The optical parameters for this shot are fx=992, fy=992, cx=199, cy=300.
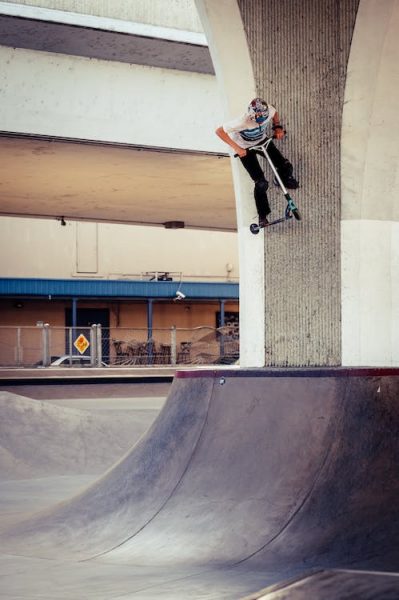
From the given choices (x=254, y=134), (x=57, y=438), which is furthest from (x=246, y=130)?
(x=57, y=438)

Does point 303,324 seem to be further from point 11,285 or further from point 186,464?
point 11,285

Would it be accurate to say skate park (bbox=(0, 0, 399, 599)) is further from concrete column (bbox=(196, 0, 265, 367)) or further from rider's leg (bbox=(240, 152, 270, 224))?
rider's leg (bbox=(240, 152, 270, 224))

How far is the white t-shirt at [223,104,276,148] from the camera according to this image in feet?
28.0

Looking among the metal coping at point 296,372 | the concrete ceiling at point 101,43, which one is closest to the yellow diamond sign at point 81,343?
the concrete ceiling at point 101,43

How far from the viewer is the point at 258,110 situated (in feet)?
27.8

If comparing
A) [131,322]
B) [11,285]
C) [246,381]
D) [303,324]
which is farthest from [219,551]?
[131,322]

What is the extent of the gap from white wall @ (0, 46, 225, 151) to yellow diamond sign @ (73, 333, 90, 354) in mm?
14162

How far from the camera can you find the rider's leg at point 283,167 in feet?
28.5

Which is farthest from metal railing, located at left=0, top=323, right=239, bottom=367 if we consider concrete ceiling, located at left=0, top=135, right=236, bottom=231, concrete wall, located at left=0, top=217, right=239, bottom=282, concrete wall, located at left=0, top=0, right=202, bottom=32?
concrete wall, located at left=0, top=0, right=202, bottom=32

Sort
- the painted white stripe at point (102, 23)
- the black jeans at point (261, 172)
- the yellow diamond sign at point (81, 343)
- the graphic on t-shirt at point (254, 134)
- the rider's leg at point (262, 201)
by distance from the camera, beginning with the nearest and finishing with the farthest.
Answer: the graphic on t-shirt at point (254, 134) < the black jeans at point (261, 172) < the rider's leg at point (262, 201) < the painted white stripe at point (102, 23) < the yellow diamond sign at point (81, 343)

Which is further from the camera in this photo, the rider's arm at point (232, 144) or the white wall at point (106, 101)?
the white wall at point (106, 101)

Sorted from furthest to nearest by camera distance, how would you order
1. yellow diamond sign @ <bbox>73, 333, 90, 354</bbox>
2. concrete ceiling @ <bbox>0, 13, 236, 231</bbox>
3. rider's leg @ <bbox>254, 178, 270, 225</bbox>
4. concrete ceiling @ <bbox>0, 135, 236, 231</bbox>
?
yellow diamond sign @ <bbox>73, 333, 90, 354</bbox>
concrete ceiling @ <bbox>0, 135, 236, 231</bbox>
concrete ceiling @ <bbox>0, 13, 236, 231</bbox>
rider's leg @ <bbox>254, 178, 270, 225</bbox>

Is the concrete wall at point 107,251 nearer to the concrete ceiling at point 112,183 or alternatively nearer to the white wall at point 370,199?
the concrete ceiling at point 112,183

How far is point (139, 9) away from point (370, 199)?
9.07 m
